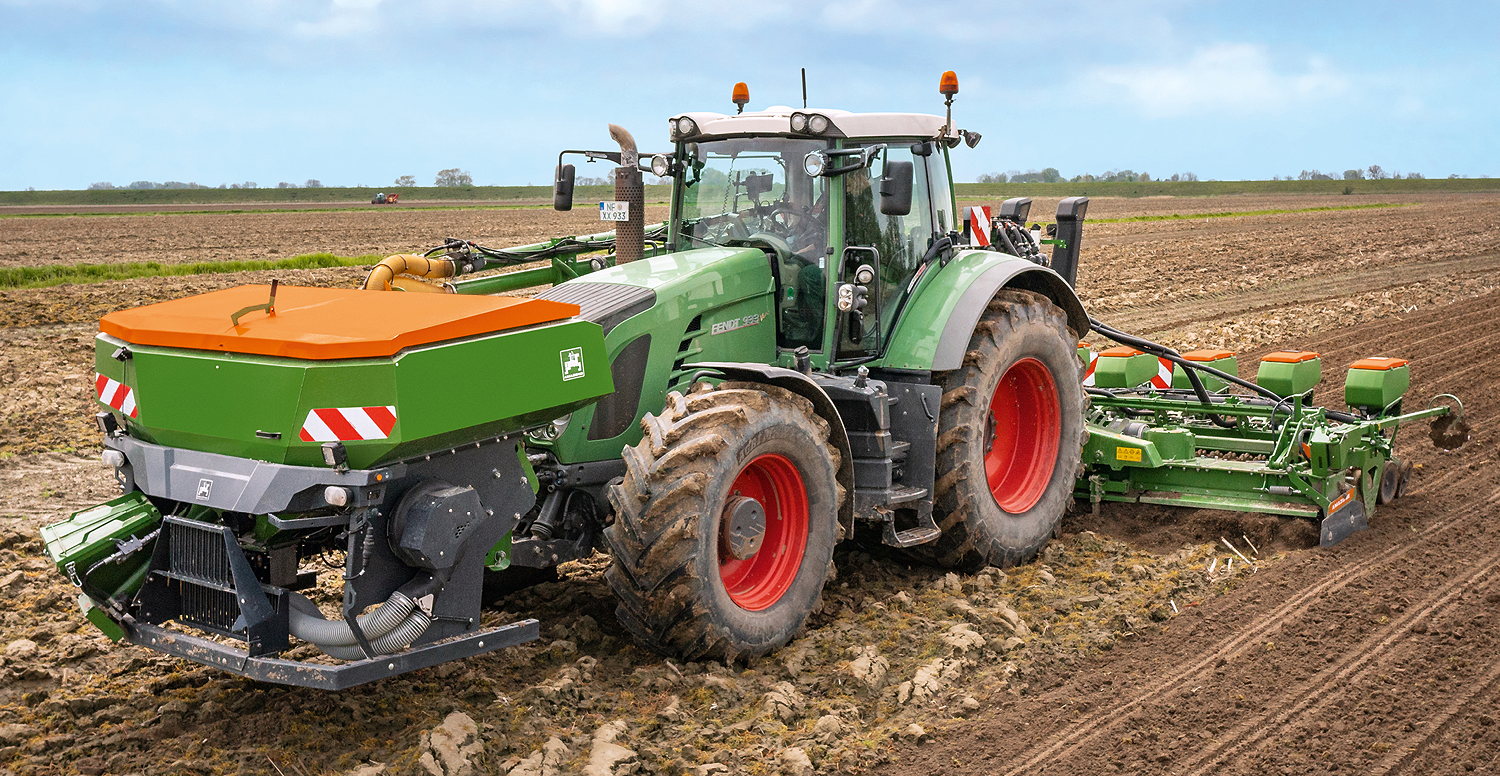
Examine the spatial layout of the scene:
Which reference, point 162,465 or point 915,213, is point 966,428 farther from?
point 162,465

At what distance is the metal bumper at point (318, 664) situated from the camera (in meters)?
3.98

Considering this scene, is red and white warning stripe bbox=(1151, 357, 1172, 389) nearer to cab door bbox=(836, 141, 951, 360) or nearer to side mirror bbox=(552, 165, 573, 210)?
cab door bbox=(836, 141, 951, 360)

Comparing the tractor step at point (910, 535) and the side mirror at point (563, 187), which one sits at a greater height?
the side mirror at point (563, 187)

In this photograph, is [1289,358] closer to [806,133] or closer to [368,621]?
[806,133]

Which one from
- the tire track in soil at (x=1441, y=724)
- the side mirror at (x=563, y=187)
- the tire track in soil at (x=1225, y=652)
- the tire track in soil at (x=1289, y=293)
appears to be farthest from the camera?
the tire track in soil at (x=1289, y=293)

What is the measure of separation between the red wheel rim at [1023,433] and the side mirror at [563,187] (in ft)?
8.48

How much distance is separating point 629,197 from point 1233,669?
12.3 feet

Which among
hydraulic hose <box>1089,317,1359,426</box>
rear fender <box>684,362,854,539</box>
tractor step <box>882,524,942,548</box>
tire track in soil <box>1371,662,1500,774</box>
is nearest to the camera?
tire track in soil <box>1371,662,1500,774</box>

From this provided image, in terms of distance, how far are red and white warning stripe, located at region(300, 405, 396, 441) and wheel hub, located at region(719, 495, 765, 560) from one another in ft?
5.03

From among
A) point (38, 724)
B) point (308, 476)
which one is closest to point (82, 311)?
point (38, 724)

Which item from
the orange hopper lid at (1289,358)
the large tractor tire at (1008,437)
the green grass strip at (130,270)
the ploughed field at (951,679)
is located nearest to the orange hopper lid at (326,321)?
the ploughed field at (951,679)

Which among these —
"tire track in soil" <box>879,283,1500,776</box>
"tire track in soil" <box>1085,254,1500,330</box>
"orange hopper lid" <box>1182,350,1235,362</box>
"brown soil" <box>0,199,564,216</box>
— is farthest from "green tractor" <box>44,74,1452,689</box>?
"brown soil" <box>0,199,564,216</box>

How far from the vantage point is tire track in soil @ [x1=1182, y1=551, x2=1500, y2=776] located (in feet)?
14.8

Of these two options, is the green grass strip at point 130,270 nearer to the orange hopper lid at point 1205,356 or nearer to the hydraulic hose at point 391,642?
the orange hopper lid at point 1205,356
